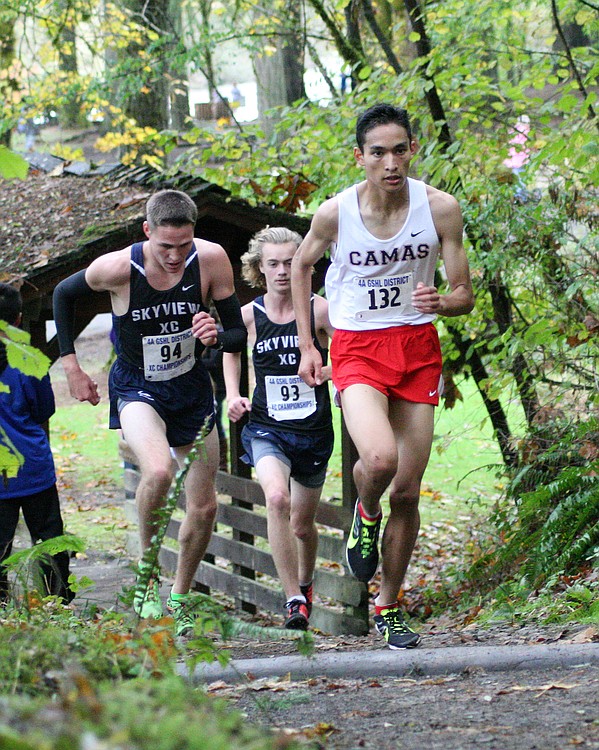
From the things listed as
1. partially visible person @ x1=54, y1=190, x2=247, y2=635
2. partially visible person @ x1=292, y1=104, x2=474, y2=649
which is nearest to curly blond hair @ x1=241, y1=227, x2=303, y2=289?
partially visible person @ x1=54, y1=190, x2=247, y2=635

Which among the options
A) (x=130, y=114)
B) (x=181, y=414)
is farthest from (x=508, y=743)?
(x=130, y=114)

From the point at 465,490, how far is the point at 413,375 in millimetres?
9809

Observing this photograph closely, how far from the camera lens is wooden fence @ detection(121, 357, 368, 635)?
826 cm

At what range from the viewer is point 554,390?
8.33 m

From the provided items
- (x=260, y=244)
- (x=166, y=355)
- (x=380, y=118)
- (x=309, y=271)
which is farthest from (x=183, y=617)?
(x=260, y=244)

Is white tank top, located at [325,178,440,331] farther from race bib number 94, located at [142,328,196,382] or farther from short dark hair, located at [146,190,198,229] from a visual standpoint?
race bib number 94, located at [142,328,196,382]

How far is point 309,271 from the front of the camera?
5.87m

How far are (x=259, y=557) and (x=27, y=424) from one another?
10.3 ft

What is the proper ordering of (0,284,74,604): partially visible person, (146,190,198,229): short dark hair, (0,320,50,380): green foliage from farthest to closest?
(0,284,74,604): partially visible person
(146,190,198,229): short dark hair
(0,320,50,380): green foliage

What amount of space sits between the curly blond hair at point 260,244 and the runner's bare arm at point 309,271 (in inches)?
53.5

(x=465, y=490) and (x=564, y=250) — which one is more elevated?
(x=564, y=250)

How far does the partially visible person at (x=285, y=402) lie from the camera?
704 cm

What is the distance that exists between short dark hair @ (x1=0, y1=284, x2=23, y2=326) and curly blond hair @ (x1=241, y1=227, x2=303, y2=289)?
1.71 m

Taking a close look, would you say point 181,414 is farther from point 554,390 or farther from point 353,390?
point 554,390
